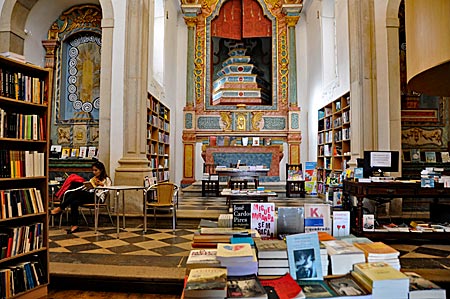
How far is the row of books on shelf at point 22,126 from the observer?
9.04 ft

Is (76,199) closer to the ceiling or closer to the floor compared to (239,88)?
closer to the floor

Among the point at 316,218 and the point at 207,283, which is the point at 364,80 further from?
the point at 207,283

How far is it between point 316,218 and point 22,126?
2.42 metres

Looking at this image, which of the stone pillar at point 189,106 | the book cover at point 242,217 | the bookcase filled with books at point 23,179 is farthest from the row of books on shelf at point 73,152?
the book cover at point 242,217

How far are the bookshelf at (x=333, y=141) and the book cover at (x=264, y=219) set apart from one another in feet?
16.6

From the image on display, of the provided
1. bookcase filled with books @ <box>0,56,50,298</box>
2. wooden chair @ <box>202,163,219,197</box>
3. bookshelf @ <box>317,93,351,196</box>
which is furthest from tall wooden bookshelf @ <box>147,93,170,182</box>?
bookcase filled with books @ <box>0,56,50,298</box>

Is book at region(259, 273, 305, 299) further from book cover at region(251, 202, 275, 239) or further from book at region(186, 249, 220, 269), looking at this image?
book cover at region(251, 202, 275, 239)

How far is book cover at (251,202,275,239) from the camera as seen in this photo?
78.1 inches

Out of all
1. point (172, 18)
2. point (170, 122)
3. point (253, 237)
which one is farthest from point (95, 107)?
point (253, 237)

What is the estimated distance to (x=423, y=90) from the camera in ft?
3.39

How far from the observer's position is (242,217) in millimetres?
2059

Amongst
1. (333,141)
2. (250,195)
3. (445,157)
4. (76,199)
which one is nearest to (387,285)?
(250,195)

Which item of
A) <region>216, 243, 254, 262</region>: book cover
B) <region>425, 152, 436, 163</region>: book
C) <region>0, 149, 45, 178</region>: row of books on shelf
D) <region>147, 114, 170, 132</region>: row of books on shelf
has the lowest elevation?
<region>216, 243, 254, 262</region>: book cover

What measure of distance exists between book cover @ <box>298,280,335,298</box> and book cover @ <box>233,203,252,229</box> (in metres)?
0.71
